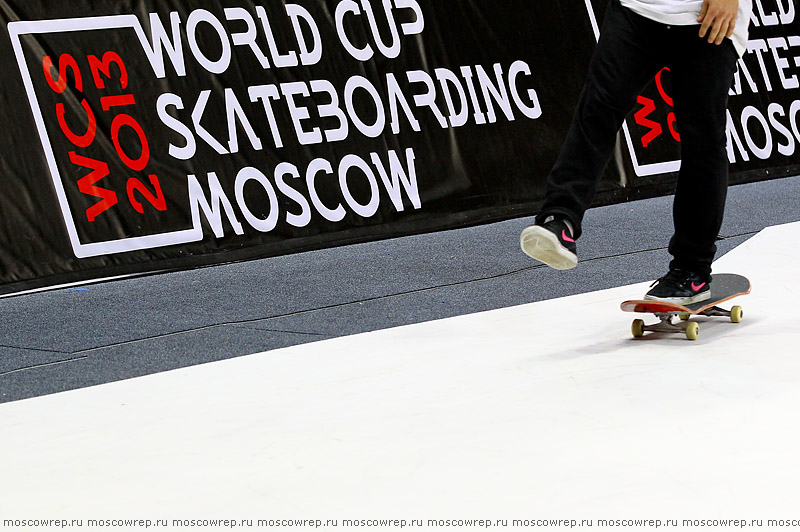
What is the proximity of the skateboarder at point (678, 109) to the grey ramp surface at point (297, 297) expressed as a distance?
673 mm

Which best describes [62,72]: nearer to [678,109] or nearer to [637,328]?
[678,109]

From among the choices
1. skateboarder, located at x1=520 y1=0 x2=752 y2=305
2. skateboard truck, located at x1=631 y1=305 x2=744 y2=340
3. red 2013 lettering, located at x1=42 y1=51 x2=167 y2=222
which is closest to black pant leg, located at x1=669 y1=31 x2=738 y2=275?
skateboarder, located at x1=520 y1=0 x2=752 y2=305

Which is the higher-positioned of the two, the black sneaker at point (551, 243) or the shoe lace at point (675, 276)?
the black sneaker at point (551, 243)

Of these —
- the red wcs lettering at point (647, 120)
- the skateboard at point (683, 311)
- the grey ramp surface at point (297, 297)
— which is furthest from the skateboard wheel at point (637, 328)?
the red wcs lettering at point (647, 120)

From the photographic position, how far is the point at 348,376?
2568 mm

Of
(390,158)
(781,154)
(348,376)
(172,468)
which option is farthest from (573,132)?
(781,154)

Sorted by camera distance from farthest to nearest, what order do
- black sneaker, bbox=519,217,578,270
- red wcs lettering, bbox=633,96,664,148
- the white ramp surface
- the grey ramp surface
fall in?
red wcs lettering, bbox=633,96,664,148 → the grey ramp surface → black sneaker, bbox=519,217,578,270 → the white ramp surface

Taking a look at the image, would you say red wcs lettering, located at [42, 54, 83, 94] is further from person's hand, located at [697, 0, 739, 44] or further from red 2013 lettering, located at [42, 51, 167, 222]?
person's hand, located at [697, 0, 739, 44]

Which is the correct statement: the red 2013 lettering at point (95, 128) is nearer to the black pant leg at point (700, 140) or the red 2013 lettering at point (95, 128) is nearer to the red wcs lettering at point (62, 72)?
the red wcs lettering at point (62, 72)

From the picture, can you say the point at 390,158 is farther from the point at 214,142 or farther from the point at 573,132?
the point at 573,132

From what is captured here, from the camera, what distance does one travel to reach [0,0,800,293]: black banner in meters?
4.35

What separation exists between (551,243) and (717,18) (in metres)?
0.75

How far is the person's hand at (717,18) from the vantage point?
8.94ft

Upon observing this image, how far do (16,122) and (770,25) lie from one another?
429cm
